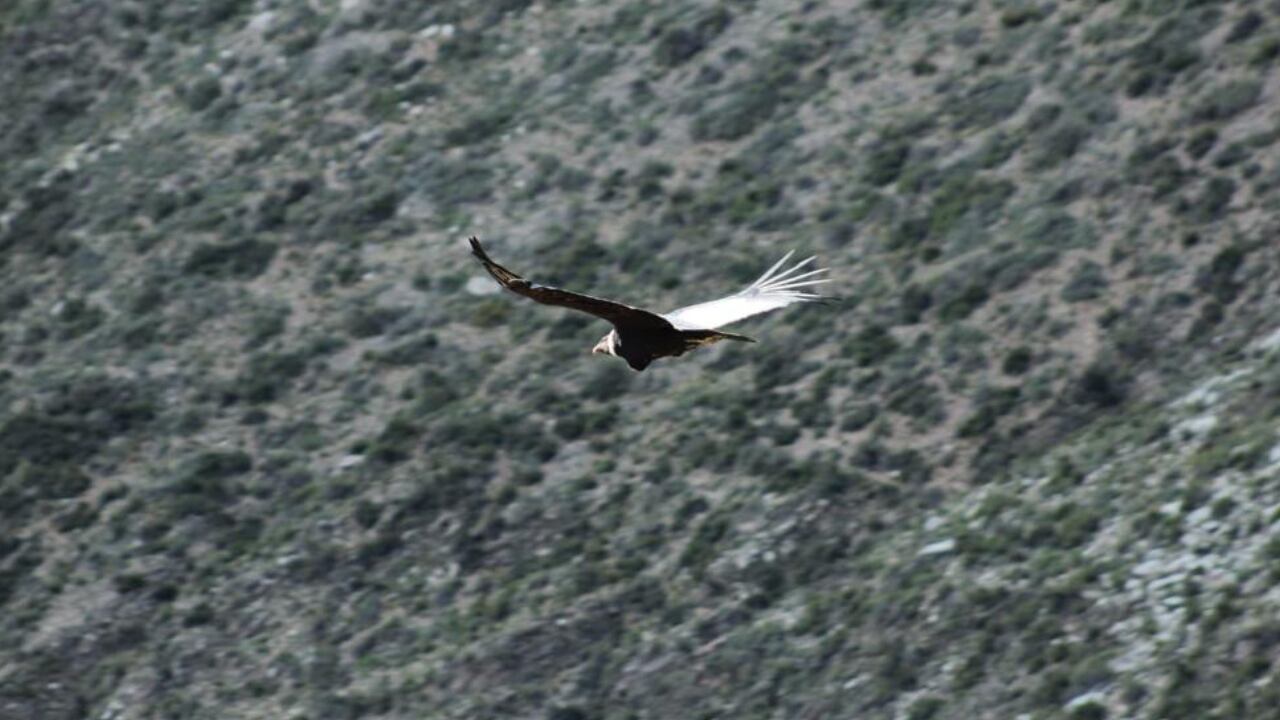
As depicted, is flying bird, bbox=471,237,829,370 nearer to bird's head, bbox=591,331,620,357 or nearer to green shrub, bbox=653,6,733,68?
bird's head, bbox=591,331,620,357

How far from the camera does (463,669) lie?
102 feet

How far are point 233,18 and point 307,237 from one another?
6776 millimetres

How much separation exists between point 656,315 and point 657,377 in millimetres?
22544

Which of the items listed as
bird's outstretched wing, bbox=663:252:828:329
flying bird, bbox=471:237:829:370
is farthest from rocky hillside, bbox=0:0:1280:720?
flying bird, bbox=471:237:829:370

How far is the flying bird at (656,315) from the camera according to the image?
11.4 meters

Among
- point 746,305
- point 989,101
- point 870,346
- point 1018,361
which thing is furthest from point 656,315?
point 989,101

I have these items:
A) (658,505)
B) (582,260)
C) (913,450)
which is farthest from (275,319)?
(913,450)

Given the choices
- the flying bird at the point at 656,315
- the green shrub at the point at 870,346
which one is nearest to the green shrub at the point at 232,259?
the green shrub at the point at 870,346

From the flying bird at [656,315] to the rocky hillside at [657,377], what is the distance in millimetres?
12455

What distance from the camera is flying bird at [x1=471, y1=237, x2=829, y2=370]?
1136 centimetres

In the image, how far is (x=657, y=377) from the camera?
3472 centimetres

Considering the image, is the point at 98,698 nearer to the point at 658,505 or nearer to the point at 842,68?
the point at 658,505

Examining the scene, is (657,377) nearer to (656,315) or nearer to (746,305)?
(746,305)

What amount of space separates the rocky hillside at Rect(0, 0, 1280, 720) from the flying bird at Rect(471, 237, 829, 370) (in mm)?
12455
